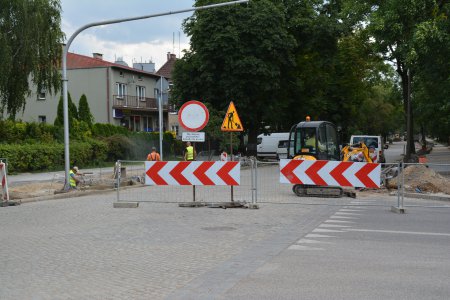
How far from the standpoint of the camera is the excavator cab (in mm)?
19641

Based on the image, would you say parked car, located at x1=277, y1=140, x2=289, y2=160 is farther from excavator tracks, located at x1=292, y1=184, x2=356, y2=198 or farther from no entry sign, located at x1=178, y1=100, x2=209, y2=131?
no entry sign, located at x1=178, y1=100, x2=209, y2=131

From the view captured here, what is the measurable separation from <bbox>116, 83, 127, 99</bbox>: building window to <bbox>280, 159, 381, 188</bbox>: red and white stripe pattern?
132 feet

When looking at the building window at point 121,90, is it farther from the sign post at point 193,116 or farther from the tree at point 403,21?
the sign post at point 193,116

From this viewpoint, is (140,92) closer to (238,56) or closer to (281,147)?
(281,147)

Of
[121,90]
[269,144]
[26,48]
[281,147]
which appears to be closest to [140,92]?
[121,90]

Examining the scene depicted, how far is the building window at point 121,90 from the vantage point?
52906 mm

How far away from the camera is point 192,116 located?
1423 centimetres

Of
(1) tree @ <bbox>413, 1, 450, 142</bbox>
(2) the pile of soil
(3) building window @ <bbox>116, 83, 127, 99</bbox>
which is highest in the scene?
(3) building window @ <bbox>116, 83, 127, 99</bbox>

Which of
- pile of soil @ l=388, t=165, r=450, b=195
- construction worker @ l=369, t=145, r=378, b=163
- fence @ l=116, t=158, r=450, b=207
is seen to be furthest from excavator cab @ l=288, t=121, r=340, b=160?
construction worker @ l=369, t=145, r=378, b=163

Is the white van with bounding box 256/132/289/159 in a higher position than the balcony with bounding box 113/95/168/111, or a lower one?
lower

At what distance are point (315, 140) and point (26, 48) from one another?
65.4ft

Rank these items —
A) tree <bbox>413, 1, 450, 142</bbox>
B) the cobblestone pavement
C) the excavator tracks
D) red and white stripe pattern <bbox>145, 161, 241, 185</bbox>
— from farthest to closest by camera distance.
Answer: tree <bbox>413, 1, 450, 142</bbox>, the excavator tracks, red and white stripe pattern <bbox>145, 161, 241, 185</bbox>, the cobblestone pavement

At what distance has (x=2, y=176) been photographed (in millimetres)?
15789

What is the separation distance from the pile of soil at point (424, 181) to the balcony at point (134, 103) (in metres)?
37.3
